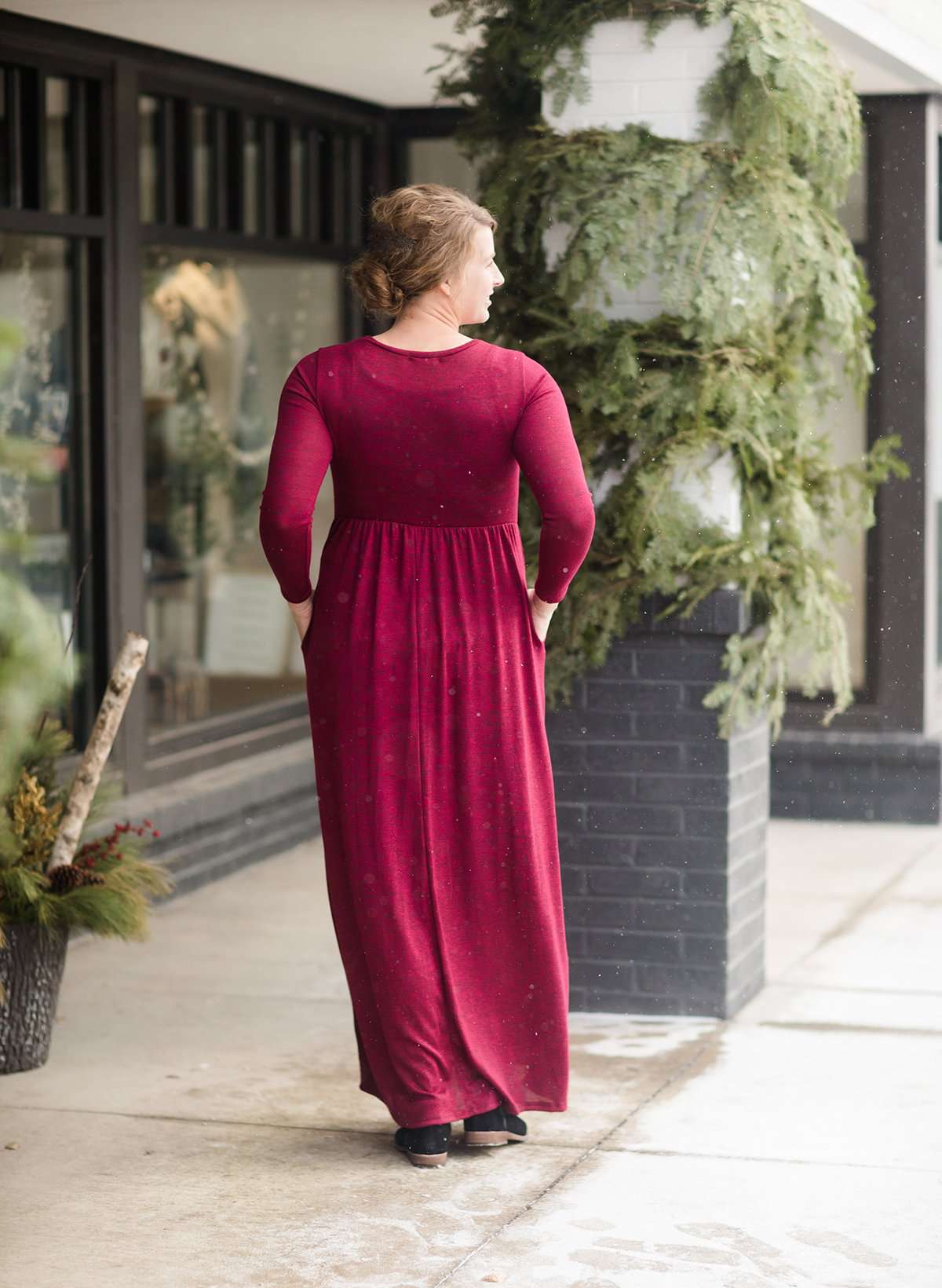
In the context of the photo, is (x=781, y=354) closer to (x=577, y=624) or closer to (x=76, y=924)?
(x=577, y=624)

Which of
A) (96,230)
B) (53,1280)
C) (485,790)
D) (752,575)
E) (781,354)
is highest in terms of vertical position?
(96,230)

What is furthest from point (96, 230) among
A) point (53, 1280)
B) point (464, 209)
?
point (53, 1280)

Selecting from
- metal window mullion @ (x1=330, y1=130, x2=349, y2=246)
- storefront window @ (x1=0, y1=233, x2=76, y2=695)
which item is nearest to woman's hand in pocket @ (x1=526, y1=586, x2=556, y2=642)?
storefront window @ (x1=0, y1=233, x2=76, y2=695)

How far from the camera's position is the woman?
3.95 m

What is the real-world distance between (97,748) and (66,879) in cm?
33

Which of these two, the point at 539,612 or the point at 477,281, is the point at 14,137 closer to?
the point at 477,281

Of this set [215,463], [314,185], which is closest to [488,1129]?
[215,463]

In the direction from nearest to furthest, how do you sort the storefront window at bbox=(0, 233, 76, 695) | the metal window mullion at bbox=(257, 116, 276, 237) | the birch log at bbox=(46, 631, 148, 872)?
the birch log at bbox=(46, 631, 148, 872), the storefront window at bbox=(0, 233, 76, 695), the metal window mullion at bbox=(257, 116, 276, 237)

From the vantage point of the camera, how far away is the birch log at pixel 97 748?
4.77 m

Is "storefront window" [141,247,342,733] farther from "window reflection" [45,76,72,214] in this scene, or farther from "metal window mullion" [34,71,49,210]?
"metal window mullion" [34,71,49,210]

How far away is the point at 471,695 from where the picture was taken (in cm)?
404

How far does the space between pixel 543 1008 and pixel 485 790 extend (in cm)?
48

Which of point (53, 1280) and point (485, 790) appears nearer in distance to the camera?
point (53, 1280)

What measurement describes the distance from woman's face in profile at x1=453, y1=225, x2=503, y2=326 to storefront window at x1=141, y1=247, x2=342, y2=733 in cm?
356
